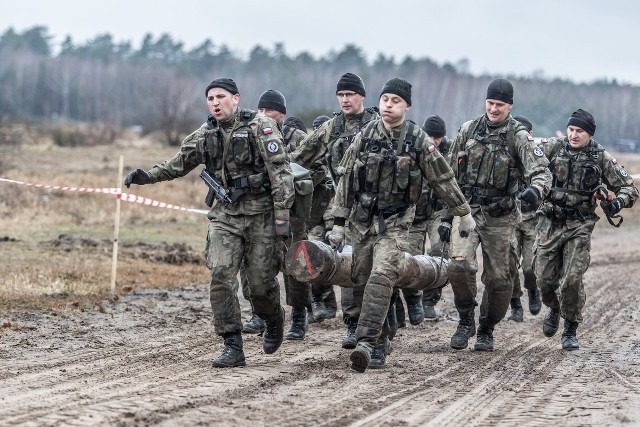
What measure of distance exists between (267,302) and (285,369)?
2.24 feet

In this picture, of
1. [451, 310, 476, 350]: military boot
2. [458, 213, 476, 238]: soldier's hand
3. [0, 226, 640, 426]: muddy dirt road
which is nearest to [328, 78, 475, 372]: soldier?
[458, 213, 476, 238]: soldier's hand

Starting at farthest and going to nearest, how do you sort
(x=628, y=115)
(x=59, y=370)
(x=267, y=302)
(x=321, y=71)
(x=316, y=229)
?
(x=321, y=71), (x=628, y=115), (x=316, y=229), (x=267, y=302), (x=59, y=370)

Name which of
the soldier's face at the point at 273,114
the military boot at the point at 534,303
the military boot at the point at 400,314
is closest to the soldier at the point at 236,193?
the soldier's face at the point at 273,114

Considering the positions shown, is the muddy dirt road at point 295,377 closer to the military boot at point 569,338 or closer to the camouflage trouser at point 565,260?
the military boot at point 569,338

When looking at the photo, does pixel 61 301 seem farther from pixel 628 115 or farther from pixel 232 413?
pixel 628 115

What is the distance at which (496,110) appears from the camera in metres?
10.8

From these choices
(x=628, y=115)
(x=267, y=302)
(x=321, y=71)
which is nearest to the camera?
(x=267, y=302)

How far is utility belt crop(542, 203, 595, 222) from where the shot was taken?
11406 millimetres

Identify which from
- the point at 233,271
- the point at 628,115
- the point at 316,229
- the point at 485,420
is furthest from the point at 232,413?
the point at 628,115

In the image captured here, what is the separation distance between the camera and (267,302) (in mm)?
9781

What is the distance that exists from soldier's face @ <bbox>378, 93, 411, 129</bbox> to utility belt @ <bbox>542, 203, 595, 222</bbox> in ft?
8.66

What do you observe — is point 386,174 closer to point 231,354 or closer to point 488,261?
point 231,354

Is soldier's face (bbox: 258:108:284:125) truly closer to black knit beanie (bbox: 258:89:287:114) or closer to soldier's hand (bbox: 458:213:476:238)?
black knit beanie (bbox: 258:89:287:114)

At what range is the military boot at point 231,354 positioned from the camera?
9.35 metres
